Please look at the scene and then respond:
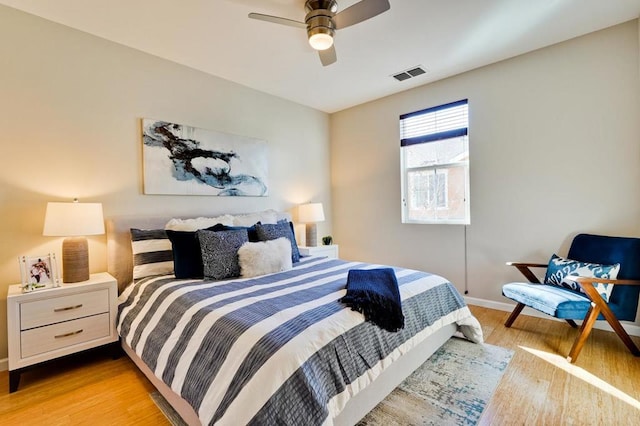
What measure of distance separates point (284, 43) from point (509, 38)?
207 centimetres

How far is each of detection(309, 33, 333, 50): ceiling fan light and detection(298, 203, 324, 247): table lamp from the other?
88.0 inches

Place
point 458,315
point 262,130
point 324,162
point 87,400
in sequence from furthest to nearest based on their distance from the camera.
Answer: point 324,162, point 262,130, point 458,315, point 87,400

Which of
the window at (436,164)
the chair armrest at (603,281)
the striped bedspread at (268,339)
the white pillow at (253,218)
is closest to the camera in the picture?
the striped bedspread at (268,339)

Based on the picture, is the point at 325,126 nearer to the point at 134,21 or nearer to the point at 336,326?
the point at 134,21

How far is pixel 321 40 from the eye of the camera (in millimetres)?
2195

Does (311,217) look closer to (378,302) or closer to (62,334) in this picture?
(378,302)

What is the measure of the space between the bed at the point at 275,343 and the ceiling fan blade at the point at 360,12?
6.01 feet

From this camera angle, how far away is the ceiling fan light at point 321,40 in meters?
2.17

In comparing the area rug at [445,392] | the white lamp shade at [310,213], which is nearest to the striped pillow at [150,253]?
the area rug at [445,392]

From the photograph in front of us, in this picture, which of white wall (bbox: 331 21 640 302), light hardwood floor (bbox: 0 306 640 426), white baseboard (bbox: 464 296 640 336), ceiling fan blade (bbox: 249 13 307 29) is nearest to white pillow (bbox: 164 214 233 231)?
light hardwood floor (bbox: 0 306 640 426)

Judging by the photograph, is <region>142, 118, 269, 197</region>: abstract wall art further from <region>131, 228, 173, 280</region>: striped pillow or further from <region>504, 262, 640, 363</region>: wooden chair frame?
<region>504, 262, 640, 363</region>: wooden chair frame

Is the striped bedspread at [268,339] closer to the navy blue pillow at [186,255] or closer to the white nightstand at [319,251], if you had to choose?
the navy blue pillow at [186,255]

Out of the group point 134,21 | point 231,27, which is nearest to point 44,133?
point 134,21

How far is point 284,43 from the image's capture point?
2775mm
